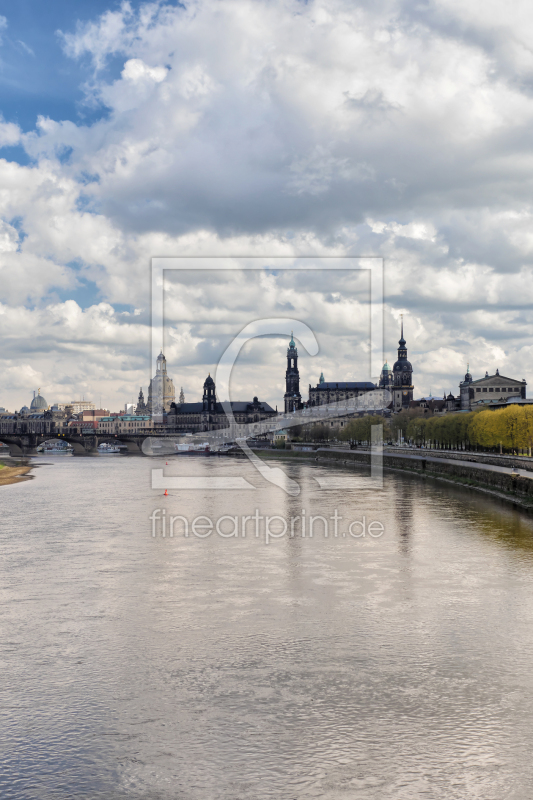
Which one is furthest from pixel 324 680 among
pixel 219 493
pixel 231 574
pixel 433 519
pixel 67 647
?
pixel 219 493

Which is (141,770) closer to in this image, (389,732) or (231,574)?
(389,732)

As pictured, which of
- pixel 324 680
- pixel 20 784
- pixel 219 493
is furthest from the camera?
pixel 219 493

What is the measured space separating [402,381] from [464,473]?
126m

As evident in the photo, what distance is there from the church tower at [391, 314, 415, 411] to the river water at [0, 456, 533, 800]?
14977cm

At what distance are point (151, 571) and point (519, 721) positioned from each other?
15.5 m

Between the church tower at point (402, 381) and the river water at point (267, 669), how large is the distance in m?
150

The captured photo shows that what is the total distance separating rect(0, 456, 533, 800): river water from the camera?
1159 cm

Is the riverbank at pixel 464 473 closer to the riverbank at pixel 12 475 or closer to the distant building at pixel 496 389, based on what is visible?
the riverbank at pixel 12 475

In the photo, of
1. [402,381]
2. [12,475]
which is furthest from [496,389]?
[12,475]

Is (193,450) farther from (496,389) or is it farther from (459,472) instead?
(459,472)

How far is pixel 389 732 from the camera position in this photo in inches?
509

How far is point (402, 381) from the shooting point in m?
184

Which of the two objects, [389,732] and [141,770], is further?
[389,732]

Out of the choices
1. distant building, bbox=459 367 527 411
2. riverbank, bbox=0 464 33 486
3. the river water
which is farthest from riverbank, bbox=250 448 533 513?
distant building, bbox=459 367 527 411
